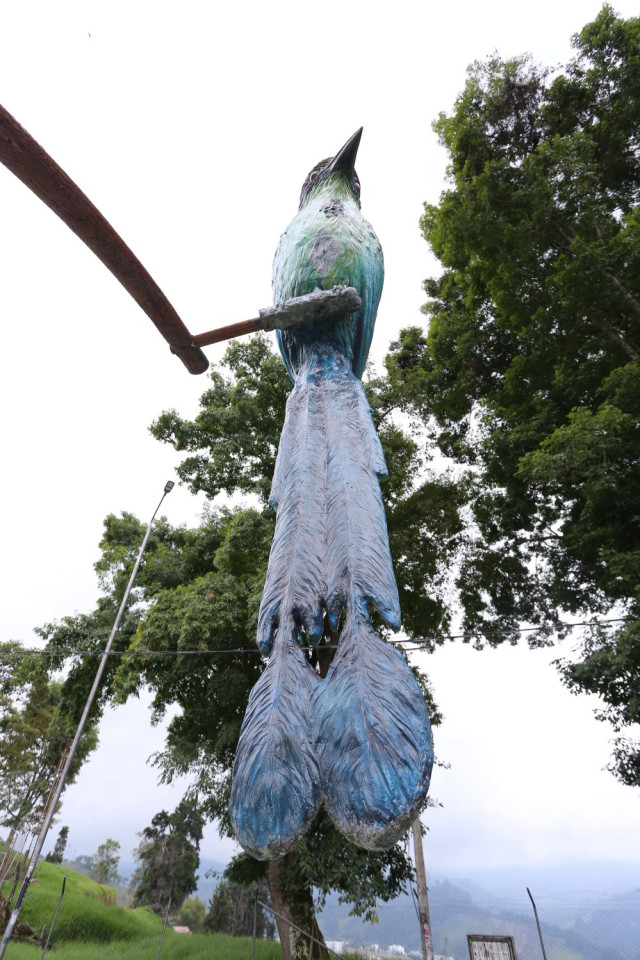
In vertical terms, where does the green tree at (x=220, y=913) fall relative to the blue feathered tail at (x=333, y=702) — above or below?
above

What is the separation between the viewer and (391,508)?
8.94 metres

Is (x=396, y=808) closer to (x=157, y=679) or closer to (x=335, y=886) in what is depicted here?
(x=335, y=886)

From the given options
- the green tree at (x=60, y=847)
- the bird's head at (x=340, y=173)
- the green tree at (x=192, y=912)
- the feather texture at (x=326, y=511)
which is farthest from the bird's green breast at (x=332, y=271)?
the green tree at (x=192, y=912)

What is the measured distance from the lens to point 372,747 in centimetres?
116

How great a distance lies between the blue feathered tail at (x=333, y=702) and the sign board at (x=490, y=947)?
5868mm

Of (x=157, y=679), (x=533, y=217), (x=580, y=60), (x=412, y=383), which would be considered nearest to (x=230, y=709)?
(x=157, y=679)

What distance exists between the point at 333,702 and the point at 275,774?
7.9 inches

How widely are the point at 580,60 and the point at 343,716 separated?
35.4 ft

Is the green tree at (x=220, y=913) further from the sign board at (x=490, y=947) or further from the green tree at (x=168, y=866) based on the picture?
the sign board at (x=490, y=947)

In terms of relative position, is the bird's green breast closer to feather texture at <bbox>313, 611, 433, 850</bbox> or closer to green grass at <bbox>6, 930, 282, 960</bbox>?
feather texture at <bbox>313, 611, 433, 850</bbox>

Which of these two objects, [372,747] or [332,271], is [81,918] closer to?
[372,747]

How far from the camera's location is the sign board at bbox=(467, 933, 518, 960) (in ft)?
17.2

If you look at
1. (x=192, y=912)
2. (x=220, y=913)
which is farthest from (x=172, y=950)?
(x=192, y=912)

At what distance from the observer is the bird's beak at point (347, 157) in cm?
310
